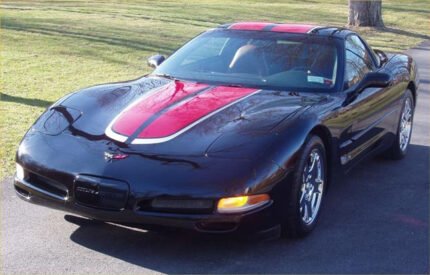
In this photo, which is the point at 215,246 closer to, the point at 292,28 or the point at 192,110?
the point at 192,110

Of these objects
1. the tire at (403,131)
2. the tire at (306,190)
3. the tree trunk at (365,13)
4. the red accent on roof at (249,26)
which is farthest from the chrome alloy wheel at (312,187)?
the tree trunk at (365,13)

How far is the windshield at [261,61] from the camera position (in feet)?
18.2

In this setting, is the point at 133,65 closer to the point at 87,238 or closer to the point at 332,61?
the point at 332,61

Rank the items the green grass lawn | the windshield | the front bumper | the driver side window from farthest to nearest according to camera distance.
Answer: the green grass lawn
the driver side window
the windshield
the front bumper

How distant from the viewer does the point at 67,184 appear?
4242mm

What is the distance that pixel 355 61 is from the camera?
6.10m

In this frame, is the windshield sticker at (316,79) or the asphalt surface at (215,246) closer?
the asphalt surface at (215,246)

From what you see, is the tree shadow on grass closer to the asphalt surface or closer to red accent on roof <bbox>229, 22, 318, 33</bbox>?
the asphalt surface

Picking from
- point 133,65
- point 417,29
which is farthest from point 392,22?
point 133,65

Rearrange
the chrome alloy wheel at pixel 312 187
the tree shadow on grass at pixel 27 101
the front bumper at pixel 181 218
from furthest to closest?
the tree shadow on grass at pixel 27 101, the chrome alloy wheel at pixel 312 187, the front bumper at pixel 181 218

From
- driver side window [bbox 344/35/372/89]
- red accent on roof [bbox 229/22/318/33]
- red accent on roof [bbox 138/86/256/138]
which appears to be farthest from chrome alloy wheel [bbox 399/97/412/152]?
red accent on roof [bbox 138/86/256/138]

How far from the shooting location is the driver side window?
579 cm

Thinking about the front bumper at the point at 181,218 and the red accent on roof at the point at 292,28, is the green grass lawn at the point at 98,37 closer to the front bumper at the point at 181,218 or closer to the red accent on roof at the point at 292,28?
the front bumper at the point at 181,218

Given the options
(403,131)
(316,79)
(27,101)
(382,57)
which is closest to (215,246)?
(316,79)
